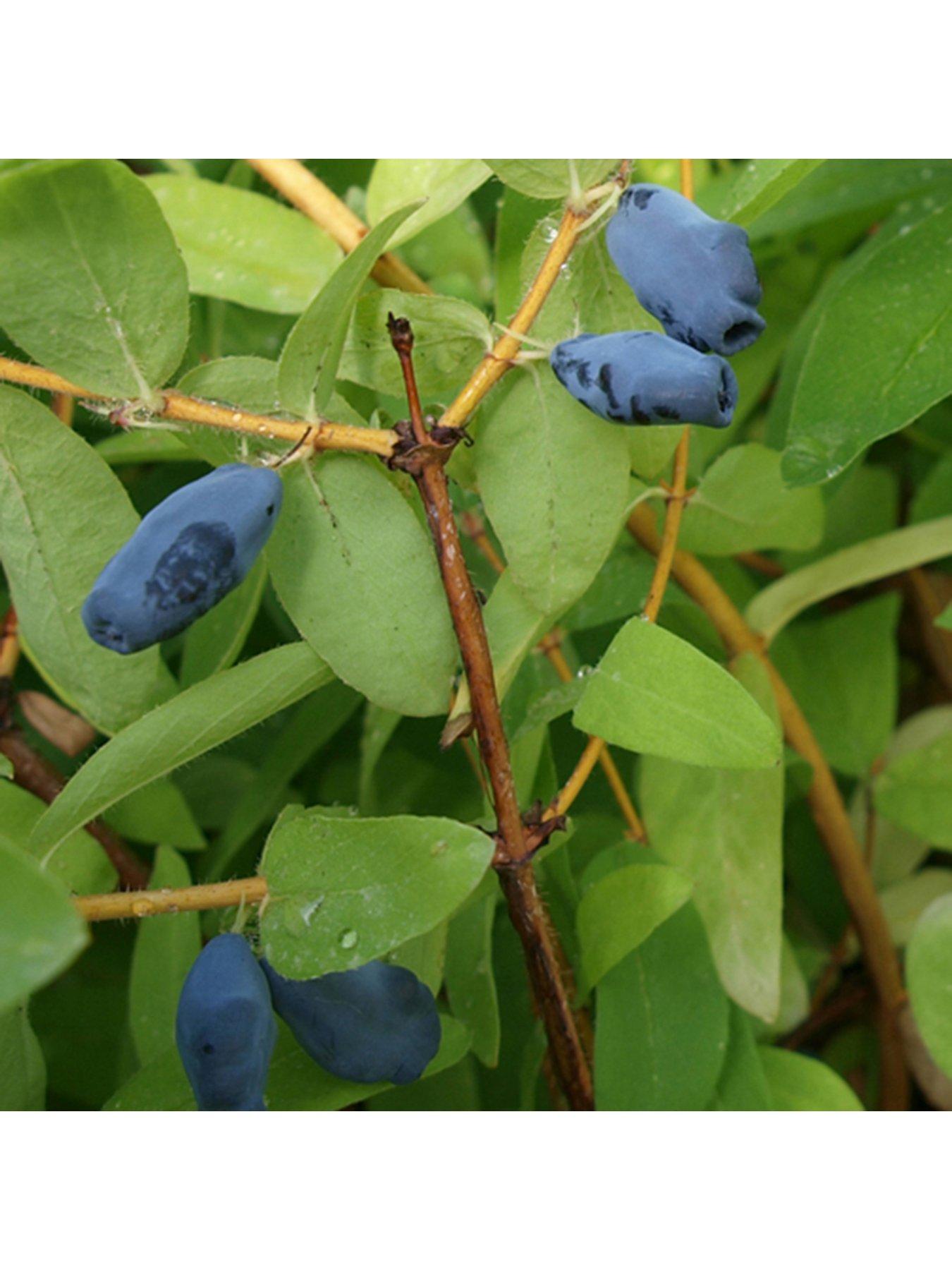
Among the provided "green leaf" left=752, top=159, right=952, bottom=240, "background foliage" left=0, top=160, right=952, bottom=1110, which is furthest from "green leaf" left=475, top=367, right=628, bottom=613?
"green leaf" left=752, top=159, right=952, bottom=240

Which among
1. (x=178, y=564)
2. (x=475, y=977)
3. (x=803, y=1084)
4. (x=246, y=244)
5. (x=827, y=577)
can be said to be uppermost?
(x=246, y=244)

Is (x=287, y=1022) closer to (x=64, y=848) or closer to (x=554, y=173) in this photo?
(x=64, y=848)

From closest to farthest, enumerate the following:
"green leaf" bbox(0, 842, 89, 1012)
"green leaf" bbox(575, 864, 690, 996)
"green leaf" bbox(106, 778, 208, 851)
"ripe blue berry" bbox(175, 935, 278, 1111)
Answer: "green leaf" bbox(0, 842, 89, 1012) < "ripe blue berry" bbox(175, 935, 278, 1111) < "green leaf" bbox(575, 864, 690, 996) < "green leaf" bbox(106, 778, 208, 851)

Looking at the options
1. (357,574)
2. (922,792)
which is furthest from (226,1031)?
(922,792)

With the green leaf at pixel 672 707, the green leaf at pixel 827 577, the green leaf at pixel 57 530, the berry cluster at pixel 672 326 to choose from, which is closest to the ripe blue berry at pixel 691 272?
the berry cluster at pixel 672 326

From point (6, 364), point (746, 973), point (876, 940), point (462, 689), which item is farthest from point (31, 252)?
point (876, 940)

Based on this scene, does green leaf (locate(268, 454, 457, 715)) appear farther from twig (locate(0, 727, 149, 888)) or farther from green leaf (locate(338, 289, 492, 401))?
twig (locate(0, 727, 149, 888))
